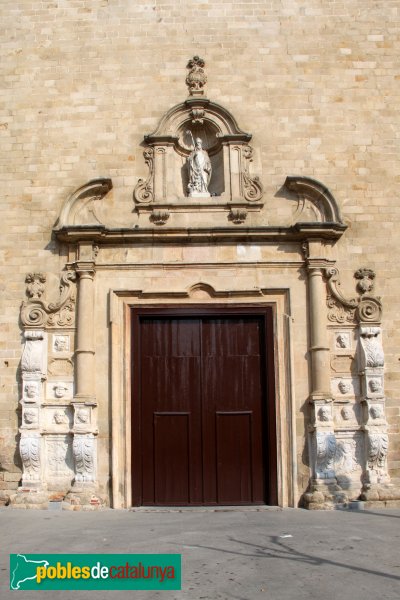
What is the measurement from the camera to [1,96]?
1103 cm

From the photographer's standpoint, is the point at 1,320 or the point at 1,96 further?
the point at 1,96

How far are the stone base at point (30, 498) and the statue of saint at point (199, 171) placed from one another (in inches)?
184

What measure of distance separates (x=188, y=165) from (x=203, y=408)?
142 inches

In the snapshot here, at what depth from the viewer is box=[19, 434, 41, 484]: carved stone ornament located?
968 cm

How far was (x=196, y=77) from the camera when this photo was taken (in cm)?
1095

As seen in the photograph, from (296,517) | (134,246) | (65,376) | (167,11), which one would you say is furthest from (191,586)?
(167,11)

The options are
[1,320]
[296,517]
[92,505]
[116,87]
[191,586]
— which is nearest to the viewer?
[191,586]

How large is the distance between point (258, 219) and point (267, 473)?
3577mm

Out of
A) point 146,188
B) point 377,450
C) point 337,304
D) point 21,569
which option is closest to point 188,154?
point 146,188

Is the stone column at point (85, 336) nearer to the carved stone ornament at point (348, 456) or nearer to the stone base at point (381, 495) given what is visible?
A: the carved stone ornament at point (348, 456)

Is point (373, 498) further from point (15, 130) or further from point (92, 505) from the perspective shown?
point (15, 130)

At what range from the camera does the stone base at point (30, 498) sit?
949 centimetres

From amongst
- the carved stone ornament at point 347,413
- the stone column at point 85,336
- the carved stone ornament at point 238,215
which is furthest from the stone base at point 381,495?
the carved stone ornament at point 238,215

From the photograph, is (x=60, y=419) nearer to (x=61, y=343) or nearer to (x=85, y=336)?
(x=61, y=343)
